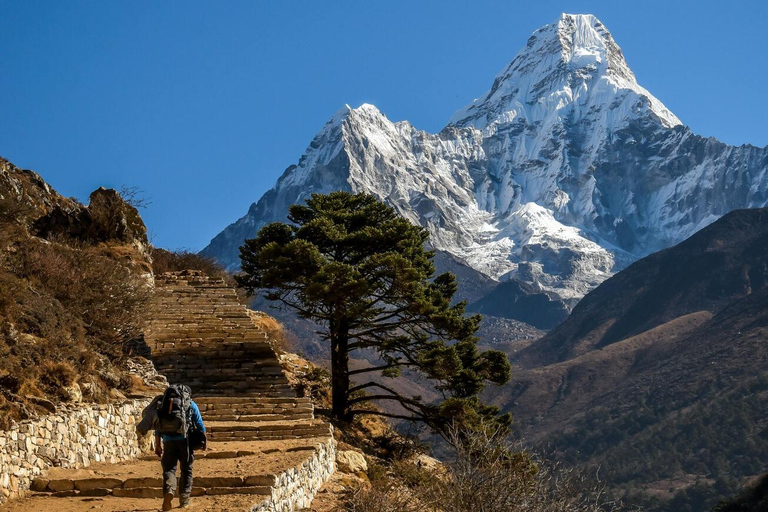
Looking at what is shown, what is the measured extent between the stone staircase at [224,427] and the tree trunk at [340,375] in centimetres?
282

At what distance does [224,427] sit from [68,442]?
4.40 meters

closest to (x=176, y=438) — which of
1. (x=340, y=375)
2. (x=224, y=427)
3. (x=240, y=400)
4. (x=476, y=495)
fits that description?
(x=476, y=495)

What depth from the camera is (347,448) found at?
1847cm

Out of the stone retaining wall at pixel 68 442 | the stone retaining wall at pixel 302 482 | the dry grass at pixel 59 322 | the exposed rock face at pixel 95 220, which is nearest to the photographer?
the stone retaining wall at pixel 68 442

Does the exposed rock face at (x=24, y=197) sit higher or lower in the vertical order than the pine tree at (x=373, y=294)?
higher

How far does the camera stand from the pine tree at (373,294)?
21.7m

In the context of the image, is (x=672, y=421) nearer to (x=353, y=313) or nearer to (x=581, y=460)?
(x=581, y=460)

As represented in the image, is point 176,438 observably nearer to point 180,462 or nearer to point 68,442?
point 180,462

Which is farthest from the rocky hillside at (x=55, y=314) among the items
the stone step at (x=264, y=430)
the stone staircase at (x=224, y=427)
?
the stone step at (x=264, y=430)

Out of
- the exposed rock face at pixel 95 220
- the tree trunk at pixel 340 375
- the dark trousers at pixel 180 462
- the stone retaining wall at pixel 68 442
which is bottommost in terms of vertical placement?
the dark trousers at pixel 180 462

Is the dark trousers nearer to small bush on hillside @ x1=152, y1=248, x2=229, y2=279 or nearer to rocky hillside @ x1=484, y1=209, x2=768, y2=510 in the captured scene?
small bush on hillside @ x1=152, y1=248, x2=229, y2=279

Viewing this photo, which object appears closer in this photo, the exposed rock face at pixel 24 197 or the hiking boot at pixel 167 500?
the hiking boot at pixel 167 500

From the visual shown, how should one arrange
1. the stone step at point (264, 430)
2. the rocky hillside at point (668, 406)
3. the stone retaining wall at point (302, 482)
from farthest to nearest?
the rocky hillside at point (668, 406) → the stone step at point (264, 430) → the stone retaining wall at point (302, 482)

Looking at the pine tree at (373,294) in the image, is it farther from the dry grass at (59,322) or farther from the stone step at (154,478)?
the stone step at (154,478)
